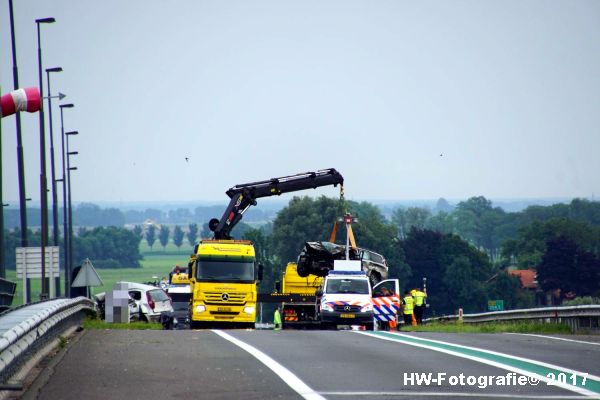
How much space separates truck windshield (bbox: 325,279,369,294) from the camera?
150 feet

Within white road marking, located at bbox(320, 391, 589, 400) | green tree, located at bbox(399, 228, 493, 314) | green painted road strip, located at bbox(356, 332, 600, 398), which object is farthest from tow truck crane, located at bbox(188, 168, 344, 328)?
green tree, located at bbox(399, 228, 493, 314)

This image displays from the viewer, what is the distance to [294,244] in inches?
6299

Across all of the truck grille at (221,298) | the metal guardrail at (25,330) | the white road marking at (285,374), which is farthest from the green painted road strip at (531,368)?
the truck grille at (221,298)

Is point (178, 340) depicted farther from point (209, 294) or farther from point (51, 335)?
point (209, 294)

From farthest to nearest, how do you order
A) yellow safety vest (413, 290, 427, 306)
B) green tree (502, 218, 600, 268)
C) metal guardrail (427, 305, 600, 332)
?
green tree (502, 218, 600, 268)
yellow safety vest (413, 290, 427, 306)
metal guardrail (427, 305, 600, 332)

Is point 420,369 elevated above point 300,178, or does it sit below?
below

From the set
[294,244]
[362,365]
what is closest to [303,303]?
[362,365]

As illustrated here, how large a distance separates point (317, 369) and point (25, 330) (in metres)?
3.81

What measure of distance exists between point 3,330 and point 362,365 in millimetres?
5091

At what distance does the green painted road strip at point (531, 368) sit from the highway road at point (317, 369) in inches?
0.5

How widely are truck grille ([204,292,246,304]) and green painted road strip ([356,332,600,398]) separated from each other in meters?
19.0

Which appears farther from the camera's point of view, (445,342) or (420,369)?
(445,342)

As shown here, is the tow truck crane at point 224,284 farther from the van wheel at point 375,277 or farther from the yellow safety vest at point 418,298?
the van wheel at point 375,277

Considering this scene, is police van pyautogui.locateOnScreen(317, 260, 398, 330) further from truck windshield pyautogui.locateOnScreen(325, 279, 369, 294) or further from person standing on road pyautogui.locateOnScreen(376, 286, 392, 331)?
person standing on road pyautogui.locateOnScreen(376, 286, 392, 331)
